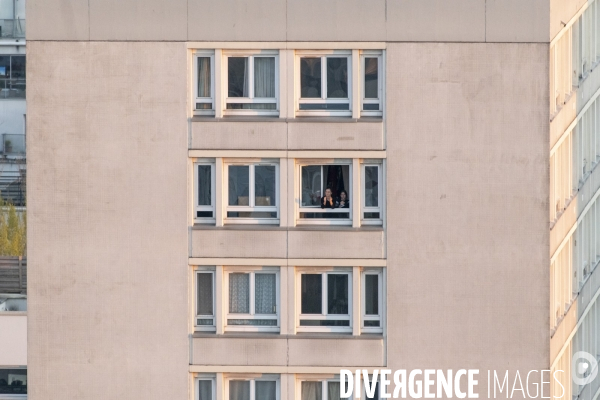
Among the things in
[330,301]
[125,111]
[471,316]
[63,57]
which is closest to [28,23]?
[63,57]

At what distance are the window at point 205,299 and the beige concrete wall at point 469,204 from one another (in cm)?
409

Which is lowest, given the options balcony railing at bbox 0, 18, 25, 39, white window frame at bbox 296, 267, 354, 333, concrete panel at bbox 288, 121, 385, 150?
white window frame at bbox 296, 267, 354, 333

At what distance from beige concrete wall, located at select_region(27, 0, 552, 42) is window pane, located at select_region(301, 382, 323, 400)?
7920 millimetres

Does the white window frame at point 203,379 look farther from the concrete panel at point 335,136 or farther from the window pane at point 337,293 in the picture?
the concrete panel at point 335,136

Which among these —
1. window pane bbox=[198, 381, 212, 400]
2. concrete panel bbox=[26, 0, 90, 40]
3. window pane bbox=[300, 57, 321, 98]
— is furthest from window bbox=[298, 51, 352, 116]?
window pane bbox=[198, 381, 212, 400]

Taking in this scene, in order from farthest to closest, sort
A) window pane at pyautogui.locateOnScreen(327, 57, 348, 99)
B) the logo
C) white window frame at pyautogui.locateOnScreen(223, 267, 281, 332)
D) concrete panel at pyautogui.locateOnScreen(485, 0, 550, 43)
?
the logo
white window frame at pyautogui.locateOnScreen(223, 267, 281, 332)
window pane at pyautogui.locateOnScreen(327, 57, 348, 99)
concrete panel at pyautogui.locateOnScreen(485, 0, 550, 43)

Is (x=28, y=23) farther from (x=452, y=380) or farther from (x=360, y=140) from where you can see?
(x=452, y=380)

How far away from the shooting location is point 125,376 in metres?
26.5

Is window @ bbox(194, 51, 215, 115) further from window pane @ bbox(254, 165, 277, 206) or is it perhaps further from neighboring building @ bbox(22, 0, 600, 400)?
window pane @ bbox(254, 165, 277, 206)

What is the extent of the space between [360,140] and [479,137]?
266 cm

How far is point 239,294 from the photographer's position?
27.0 m

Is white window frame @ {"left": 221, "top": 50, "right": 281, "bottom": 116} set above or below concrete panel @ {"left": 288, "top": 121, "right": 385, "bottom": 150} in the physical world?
above

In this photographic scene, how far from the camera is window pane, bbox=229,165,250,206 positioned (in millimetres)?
26812

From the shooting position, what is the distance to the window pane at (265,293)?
26.9 meters
